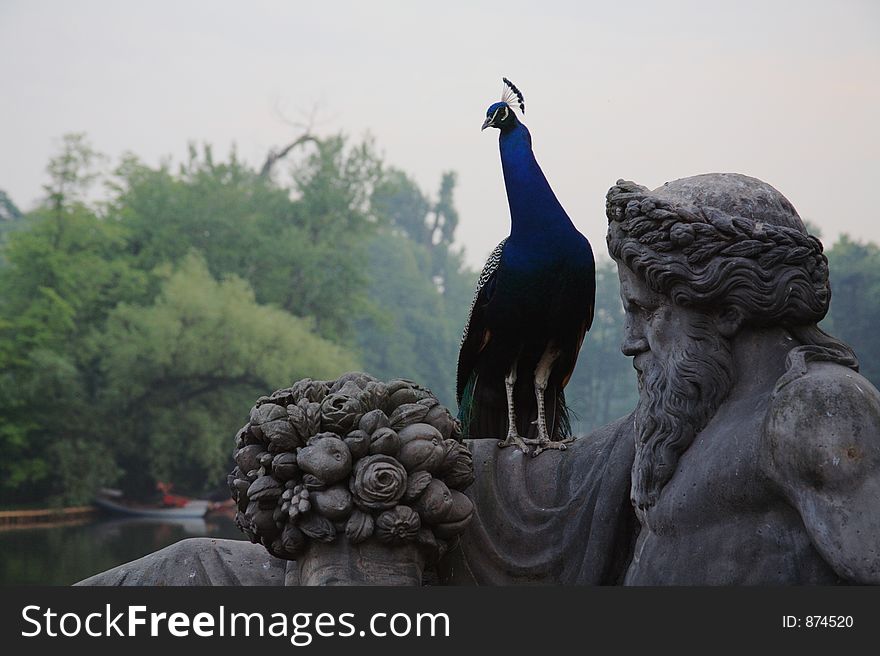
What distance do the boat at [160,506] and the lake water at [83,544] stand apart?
0.20m

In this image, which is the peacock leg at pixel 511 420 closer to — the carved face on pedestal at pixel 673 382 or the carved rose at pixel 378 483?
the carved rose at pixel 378 483

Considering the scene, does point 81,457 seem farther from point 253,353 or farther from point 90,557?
point 90,557

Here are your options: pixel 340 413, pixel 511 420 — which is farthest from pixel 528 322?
pixel 340 413

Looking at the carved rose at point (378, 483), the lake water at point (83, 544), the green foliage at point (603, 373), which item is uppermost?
the green foliage at point (603, 373)

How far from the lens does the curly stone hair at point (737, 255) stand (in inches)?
113

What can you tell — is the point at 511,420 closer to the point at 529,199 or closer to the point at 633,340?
the point at 529,199

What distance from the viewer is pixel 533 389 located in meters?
4.10

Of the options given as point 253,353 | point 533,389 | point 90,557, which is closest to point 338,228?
point 253,353

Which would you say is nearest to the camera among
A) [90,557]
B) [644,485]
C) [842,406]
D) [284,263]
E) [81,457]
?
[842,406]

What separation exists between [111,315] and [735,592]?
77.0 feet

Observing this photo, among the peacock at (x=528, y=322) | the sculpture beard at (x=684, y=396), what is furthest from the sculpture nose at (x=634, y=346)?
the peacock at (x=528, y=322)

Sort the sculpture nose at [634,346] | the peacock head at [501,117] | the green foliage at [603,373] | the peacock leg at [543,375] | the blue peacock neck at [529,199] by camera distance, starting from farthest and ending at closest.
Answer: the green foliage at [603,373], the peacock head at [501,117], the blue peacock neck at [529,199], the peacock leg at [543,375], the sculpture nose at [634,346]

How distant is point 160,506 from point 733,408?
23.6 metres

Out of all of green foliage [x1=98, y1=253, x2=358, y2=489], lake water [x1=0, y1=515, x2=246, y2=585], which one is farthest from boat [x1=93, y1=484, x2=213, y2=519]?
green foliage [x1=98, y1=253, x2=358, y2=489]
